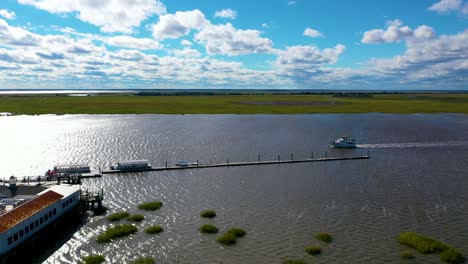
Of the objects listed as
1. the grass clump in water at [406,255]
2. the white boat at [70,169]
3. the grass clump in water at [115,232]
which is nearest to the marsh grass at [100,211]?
the grass clump in water at [115,232]

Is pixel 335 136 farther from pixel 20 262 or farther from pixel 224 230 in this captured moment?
pixel 20 262

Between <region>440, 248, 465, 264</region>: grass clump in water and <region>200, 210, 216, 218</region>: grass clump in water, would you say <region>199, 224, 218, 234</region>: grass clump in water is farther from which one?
<region>440, 248, 465, 264</region>: grass clump in water

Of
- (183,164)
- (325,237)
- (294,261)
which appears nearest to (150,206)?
(294,261)

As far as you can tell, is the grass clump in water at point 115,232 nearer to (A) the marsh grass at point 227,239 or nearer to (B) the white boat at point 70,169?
(A) the marsh grass at point 227,239

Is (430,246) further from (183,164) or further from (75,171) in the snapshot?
(75,171)

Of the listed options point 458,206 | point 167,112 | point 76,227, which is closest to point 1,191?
point 76,227

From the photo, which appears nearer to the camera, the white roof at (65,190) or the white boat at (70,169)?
the white roof at (65,190)
